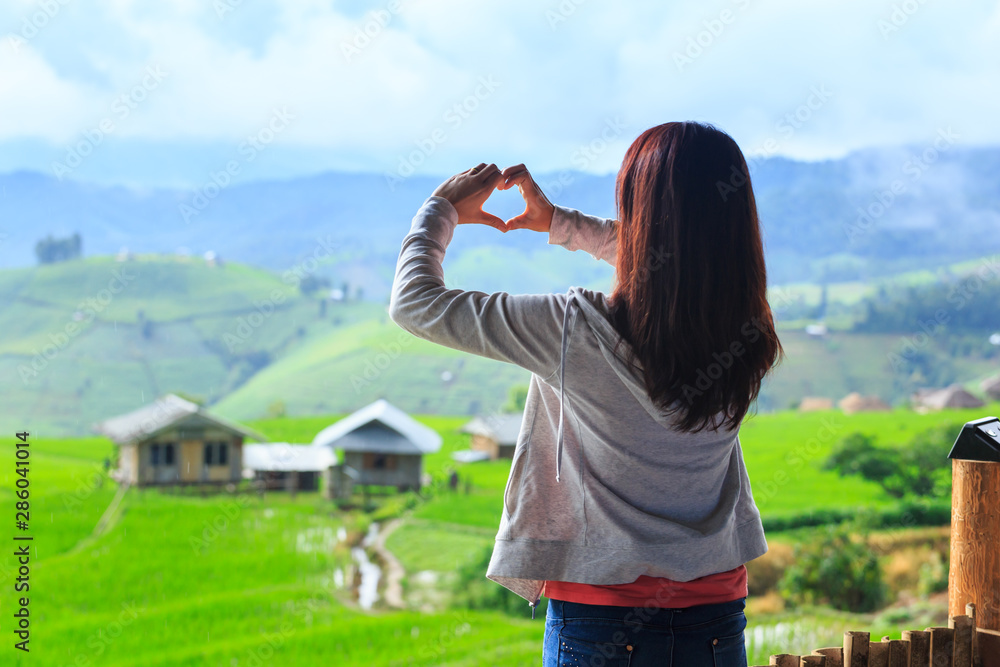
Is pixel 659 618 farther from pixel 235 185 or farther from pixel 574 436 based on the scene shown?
pixel 235 185

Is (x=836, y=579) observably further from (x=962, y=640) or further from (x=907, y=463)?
(x=962, y=640)

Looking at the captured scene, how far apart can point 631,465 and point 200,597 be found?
387 centimetres

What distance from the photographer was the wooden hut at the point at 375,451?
4.46 m

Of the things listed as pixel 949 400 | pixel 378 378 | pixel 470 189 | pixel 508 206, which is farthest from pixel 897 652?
pixel 949 400

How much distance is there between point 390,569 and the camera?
172 inches

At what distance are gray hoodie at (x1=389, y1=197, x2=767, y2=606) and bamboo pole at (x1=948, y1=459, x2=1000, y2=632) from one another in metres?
0.86

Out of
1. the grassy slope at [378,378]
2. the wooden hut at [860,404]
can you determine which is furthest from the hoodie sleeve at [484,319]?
the wooden hut at [860,404]

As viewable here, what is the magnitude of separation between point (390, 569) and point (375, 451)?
2.31ft

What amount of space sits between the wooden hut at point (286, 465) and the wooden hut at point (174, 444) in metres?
0.17

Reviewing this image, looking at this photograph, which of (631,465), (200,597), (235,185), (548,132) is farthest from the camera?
(235,185)

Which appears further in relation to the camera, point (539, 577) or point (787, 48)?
point (787, 48)

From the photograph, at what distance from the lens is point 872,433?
585 cm

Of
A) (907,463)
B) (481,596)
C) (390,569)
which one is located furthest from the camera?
(907,463)

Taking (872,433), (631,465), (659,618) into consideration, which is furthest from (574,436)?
(872,433)
